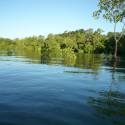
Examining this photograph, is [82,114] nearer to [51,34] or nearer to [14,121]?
[14,121]

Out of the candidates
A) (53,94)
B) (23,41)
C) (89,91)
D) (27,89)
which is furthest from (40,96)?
(23,41)

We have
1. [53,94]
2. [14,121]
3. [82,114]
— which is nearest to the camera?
[14,121]

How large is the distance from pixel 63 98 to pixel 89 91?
2964 millimetres

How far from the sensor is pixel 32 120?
962cm

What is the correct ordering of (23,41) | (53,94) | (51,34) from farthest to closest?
(23,41), (51,34), (53,94)

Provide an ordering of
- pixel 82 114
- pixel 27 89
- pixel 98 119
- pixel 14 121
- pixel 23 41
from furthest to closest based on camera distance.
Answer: pixel 23 41 → pixel 27 89 → pixel 82 114 → pixel 98 119 → pixel 14 121

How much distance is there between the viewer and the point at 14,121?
9.37 m

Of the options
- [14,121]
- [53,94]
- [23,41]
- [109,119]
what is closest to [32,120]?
[14,121]

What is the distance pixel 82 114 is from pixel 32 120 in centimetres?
224

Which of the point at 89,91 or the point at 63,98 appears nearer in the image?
the point at 63,98

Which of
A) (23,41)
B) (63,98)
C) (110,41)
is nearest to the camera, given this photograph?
(63,98)

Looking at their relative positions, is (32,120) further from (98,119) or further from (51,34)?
(51,34)

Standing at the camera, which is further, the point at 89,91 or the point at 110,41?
the point at 110,41

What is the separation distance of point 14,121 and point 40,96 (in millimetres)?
4591
